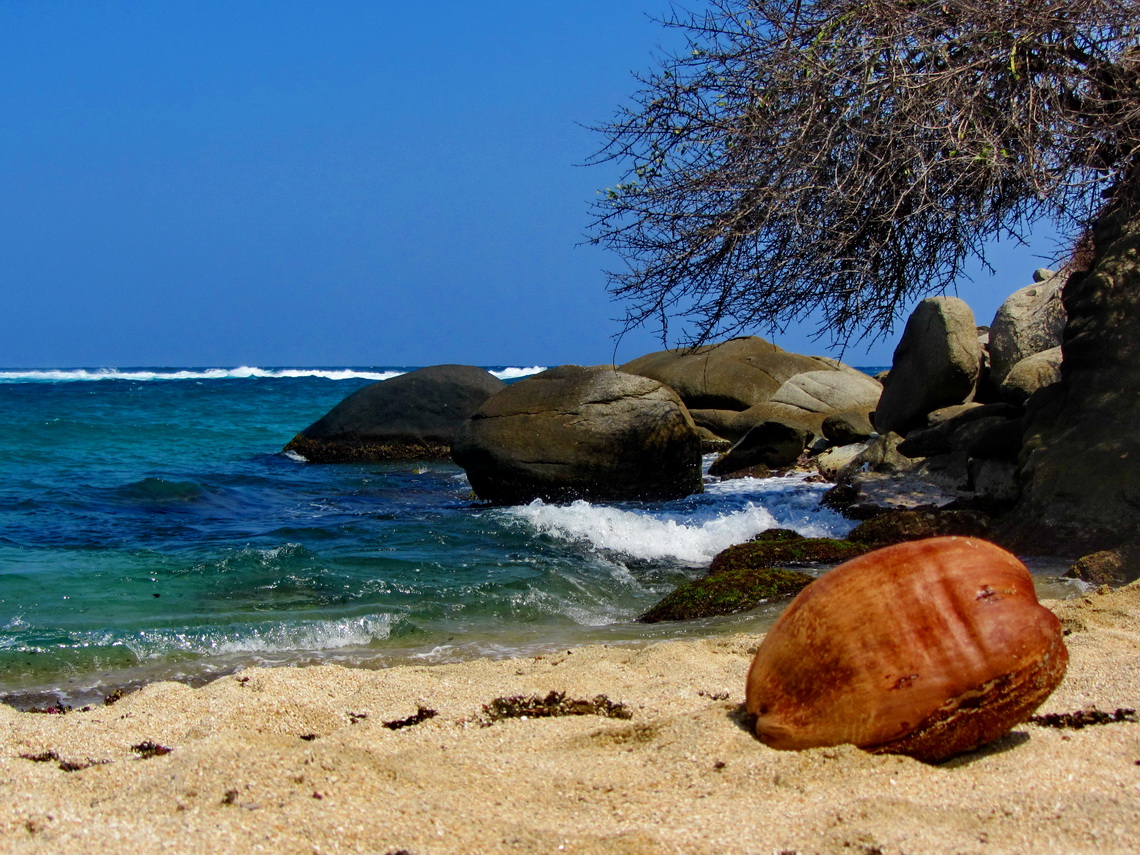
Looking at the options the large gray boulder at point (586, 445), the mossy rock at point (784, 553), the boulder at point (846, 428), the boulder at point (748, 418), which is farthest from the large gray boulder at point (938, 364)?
the mossy rock at point (784, 553)

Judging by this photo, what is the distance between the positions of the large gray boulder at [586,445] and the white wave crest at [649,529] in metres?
0.75

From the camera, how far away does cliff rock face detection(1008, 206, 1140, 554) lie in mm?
7238

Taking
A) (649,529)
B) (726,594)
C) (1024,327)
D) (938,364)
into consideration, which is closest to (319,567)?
(649,529)

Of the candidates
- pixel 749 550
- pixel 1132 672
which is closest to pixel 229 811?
pixel 1132 672

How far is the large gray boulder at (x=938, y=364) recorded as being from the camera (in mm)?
11812

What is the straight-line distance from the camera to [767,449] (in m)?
14.3

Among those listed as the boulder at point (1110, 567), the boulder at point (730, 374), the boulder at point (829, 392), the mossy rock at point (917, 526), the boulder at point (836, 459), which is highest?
the boulder at point (730, 374)

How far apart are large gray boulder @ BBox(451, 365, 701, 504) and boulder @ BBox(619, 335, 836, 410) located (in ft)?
22.5

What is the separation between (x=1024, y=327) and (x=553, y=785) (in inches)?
398

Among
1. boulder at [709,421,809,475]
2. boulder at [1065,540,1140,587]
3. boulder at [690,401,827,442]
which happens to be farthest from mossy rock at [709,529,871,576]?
boulder at [690,401,827,442]

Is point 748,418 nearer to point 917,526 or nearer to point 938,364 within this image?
point 938,364

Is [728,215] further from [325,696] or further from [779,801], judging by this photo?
[779,801]

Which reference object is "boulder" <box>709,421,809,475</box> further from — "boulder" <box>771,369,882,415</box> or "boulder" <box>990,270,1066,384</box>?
"boulder" <box>990,270,1066,384</box>

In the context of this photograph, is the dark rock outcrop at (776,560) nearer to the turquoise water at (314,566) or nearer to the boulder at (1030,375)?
the turquoise water at (314,566)
